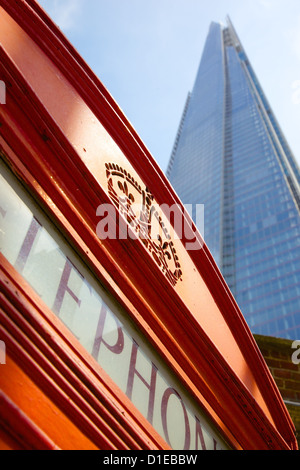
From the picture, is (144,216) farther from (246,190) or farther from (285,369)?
(246,190)

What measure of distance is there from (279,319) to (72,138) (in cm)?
5660

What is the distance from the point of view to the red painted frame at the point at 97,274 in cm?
181

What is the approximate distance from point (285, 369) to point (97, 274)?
125 inches

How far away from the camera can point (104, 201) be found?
8.34 ft

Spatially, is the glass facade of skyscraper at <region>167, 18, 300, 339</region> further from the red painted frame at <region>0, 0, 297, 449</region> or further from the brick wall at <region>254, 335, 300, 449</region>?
the red painted frame at <region>0, 0, 297, 449</region>

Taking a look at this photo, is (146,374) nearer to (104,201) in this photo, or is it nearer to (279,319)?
(104,201)

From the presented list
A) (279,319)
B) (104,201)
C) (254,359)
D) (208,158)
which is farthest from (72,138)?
(208,158)

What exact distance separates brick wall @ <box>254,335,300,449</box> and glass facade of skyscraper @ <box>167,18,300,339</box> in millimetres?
50482

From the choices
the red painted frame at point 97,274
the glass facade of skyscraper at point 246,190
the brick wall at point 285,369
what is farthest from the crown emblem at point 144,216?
Answer: the glass facade of skyscraper at point 246,190

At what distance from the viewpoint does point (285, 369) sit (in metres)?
4.72

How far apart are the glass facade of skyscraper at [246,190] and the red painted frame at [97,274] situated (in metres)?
52.6

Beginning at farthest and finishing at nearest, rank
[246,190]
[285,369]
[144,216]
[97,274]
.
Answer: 1. [246,190]
2. [285,369]
3. [144,216]
4. [97,274]

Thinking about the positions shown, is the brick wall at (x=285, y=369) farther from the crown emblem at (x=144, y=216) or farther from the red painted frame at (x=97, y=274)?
the crown emblem at (x=144, y=216)

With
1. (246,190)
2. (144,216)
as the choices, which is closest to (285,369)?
(144,216)
